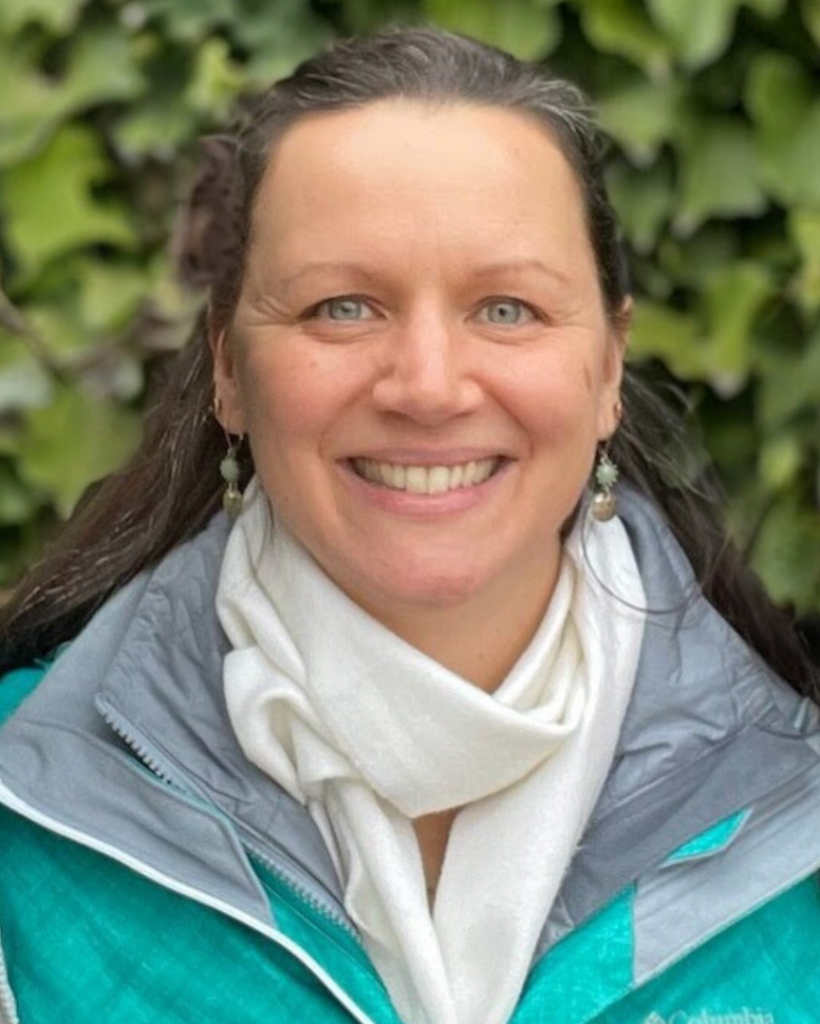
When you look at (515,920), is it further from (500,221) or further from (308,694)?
(500,221)

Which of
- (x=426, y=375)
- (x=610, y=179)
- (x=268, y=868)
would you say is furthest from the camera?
(x=610, y=179)

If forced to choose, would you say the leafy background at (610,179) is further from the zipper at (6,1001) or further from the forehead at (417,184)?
the zipper at (6,1001)

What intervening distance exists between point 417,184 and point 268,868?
1.72 ft

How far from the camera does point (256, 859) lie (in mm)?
1751

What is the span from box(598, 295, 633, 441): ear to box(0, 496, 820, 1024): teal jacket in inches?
7.9

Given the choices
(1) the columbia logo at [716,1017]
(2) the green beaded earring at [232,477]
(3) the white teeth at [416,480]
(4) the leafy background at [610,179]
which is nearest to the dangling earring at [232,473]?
(2) the green beaded earring at [232,477]

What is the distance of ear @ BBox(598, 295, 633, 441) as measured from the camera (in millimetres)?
1820

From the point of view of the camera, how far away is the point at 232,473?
73.6 inches

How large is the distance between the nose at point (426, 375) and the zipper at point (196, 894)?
0.39 meters

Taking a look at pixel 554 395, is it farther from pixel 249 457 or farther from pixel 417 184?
pixel 249 457

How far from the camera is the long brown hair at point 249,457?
1763 millimetres

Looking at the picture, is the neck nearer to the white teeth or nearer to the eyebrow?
the white teeth

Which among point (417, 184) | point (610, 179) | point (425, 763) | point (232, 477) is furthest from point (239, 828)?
point (610, 179)

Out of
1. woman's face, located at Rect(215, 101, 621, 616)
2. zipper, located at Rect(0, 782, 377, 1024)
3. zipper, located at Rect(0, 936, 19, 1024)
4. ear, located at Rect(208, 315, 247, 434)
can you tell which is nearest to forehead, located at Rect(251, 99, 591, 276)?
woman's face, located at Rect(215, 101, 621, 616)
